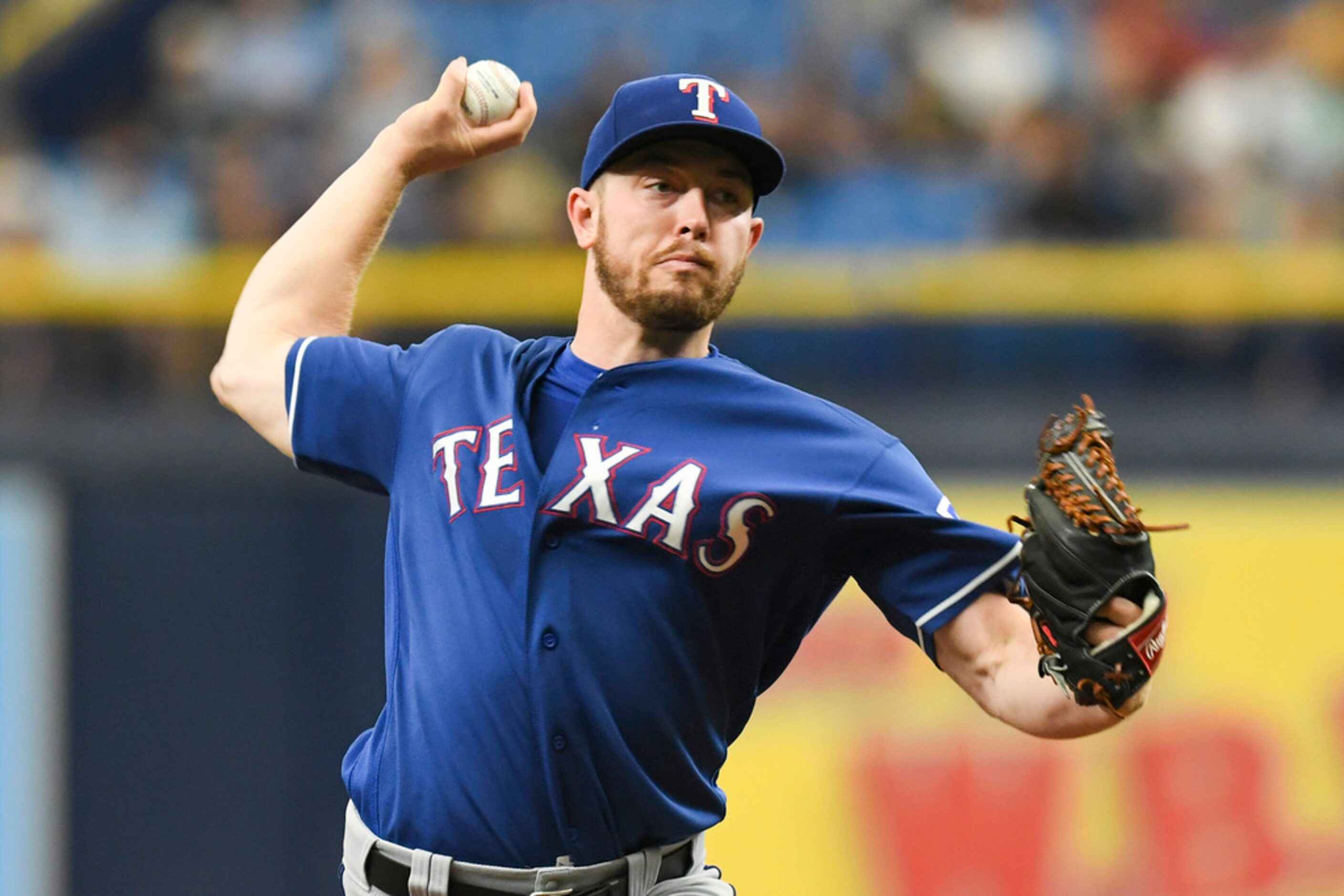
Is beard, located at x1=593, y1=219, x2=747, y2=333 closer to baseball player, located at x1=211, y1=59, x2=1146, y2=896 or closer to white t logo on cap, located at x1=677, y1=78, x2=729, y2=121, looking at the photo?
baseball player, located at x1=211, y1=59, x2=1146, y2=896

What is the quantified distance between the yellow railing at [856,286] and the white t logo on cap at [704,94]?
4.12 metres

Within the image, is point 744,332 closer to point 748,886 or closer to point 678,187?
point 748,886

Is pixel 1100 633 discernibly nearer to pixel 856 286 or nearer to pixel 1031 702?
pixel 1031 702

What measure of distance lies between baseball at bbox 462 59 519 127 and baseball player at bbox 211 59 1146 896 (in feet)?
0.87

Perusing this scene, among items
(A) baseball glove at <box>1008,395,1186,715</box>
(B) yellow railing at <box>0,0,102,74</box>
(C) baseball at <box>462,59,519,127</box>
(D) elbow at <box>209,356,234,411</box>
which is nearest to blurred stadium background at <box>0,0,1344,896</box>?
(B) yellow railing at <box>0,0,102,74</box>

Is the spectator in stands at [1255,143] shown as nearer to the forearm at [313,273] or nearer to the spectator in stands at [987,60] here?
the spectator in stands at [987,60]

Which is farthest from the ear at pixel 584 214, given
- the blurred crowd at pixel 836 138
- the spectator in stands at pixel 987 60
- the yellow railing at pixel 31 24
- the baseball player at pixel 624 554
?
the yellow railing at pixel 31 24

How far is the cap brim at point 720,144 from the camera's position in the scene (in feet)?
9.87

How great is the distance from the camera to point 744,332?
24.0 feet

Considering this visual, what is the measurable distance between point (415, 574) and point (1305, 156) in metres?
6.06

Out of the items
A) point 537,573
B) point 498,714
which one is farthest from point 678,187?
point 498,714

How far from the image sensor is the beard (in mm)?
3006

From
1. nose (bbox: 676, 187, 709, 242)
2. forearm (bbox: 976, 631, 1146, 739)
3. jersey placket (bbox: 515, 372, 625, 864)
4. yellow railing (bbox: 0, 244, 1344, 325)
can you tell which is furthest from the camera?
yellow railing (bbox: 0, 244, 1344, 325)

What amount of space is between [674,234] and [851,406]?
420cm
